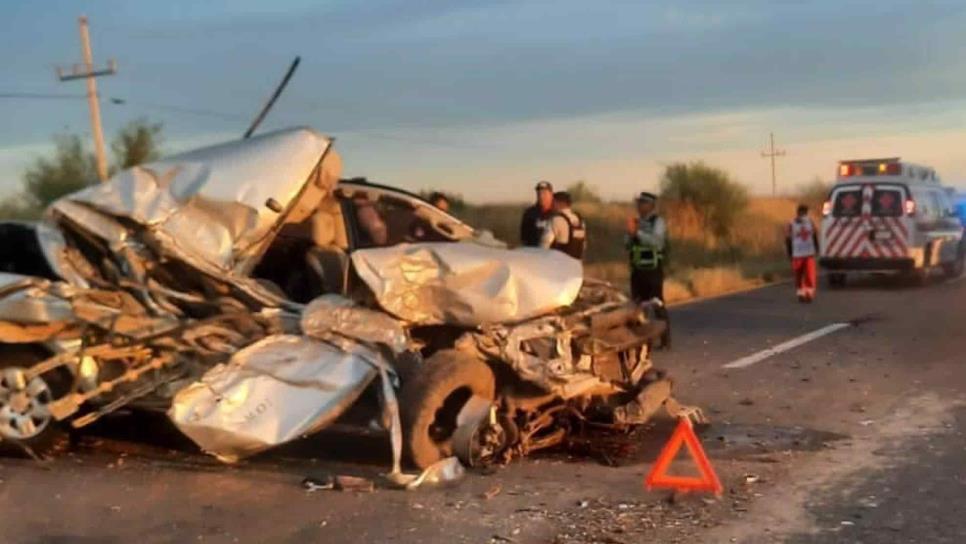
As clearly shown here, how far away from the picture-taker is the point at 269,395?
720cm

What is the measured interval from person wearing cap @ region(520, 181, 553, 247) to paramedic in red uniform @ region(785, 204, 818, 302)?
822 centimetres

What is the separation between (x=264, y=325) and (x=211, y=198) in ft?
2.72

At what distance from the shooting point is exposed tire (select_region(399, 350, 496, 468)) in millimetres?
7434

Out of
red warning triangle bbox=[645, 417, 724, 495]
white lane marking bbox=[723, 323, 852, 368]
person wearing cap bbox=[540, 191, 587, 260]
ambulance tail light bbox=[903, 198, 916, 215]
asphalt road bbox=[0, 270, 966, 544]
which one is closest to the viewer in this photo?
asphalt road bbox=[0, 270, 966, 544]

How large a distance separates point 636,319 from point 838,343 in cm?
552

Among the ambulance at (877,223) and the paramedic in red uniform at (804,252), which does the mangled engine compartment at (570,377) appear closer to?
the paramedic in red uniform at (804,252)

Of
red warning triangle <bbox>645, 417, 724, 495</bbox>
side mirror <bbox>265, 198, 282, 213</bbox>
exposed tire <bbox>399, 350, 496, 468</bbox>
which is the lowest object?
red warning triangle <bbox>645, 417, 724, 495</bbox>

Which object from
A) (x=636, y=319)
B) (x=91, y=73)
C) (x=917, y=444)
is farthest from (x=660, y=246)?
(x=91, y=73)

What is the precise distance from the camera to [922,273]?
24.3m

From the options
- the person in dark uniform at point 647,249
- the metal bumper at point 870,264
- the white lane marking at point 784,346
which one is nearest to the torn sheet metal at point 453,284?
the white lane marking at point 784,346

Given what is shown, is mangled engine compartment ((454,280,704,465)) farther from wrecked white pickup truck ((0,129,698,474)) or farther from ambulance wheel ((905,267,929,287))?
ambulance wheel ((905,267,929,287))

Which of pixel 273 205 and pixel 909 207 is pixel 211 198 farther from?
pixel 909 207

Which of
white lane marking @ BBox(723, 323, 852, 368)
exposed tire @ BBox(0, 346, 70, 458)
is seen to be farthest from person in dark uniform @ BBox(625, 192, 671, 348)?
exposed tire @ BBox(0, 346, 70, 458)

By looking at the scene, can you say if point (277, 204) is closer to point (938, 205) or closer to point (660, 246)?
point (660, 246)
